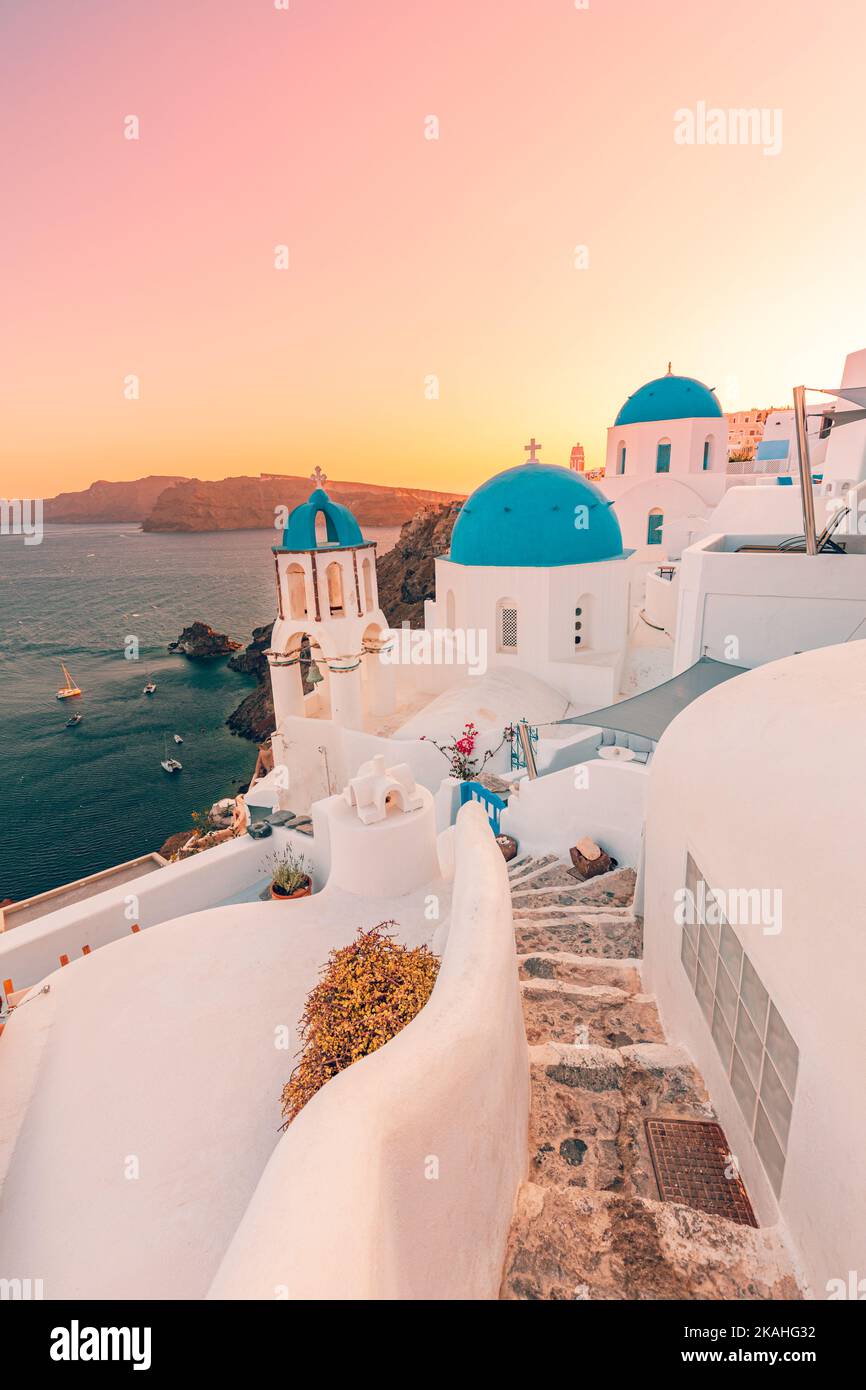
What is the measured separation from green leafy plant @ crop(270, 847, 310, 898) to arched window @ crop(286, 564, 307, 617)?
8912mm

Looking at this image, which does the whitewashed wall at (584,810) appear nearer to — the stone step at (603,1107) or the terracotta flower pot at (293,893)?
the terracotta flower pot at (293,893)

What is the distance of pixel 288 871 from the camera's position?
9.50 m

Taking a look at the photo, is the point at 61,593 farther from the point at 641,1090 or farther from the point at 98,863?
the point at 641,1090

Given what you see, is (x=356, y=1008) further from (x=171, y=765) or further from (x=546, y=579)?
(x=171, y=765)

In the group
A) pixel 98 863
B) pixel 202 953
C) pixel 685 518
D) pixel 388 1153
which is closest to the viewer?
pixel 388 1153

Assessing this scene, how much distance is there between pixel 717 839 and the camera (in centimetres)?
381

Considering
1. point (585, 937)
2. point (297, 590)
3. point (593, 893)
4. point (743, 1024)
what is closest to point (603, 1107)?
point (743, 1024)

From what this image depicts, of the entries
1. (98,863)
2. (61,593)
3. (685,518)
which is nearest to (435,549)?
(685,518)

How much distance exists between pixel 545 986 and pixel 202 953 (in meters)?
3.91

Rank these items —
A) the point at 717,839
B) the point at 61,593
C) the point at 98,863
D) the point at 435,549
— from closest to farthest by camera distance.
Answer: the point at 717,839, the point at 98,863, the point at 435,549, the point at 61,593

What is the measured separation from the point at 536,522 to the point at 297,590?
24.5ft

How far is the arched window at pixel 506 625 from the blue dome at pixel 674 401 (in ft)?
54.0

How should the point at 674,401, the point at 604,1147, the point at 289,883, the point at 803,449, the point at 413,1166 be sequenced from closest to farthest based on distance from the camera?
1. the point at 413,1166
2. the point at 604,1147
3. the point at 803,449
4. the point at 289,883
5. the point at 674,401

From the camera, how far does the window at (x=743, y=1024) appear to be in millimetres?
3027
